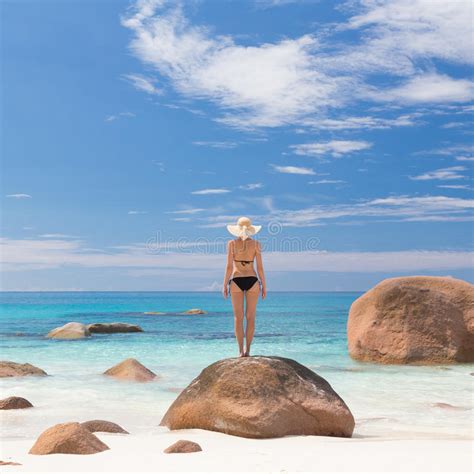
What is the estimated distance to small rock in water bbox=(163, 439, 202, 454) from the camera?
6809 millimetres

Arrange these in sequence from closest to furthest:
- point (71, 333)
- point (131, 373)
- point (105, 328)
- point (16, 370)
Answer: point (131, 373)
point (16, 370)
point (71, 333)
point (105, 328)

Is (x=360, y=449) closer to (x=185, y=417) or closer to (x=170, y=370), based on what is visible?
(x=185, y=417)

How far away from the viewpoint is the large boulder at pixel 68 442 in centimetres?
686

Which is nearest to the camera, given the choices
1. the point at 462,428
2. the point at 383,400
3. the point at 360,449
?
the point at 360,449

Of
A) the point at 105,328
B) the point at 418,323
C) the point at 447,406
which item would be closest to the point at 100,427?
the point at 447,406

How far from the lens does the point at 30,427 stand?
9.96 m

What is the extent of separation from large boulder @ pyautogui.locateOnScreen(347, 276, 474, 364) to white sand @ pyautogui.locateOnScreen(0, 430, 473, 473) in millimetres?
9520

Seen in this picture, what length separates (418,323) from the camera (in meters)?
17.1

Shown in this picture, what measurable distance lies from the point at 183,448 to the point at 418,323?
11533 mm

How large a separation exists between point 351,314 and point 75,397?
28.6 feet

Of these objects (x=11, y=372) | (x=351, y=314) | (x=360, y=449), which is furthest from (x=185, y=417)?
(x=351, y=314)

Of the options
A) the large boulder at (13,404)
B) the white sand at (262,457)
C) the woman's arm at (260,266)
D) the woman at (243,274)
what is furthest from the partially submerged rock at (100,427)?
the large boulder at (13,404)

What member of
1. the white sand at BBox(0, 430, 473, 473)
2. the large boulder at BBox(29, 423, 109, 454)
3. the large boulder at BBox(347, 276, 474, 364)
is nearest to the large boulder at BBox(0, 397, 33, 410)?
the white sand at BBox(0, 430, 473, 473)

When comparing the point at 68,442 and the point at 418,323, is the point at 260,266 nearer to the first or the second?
the point at 68,442
